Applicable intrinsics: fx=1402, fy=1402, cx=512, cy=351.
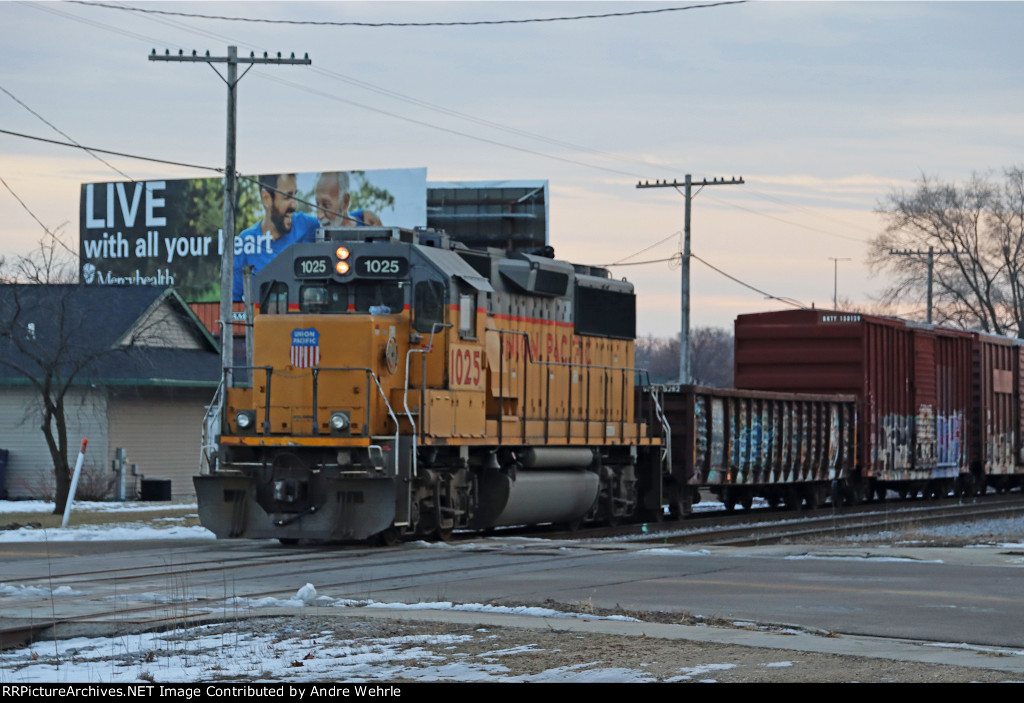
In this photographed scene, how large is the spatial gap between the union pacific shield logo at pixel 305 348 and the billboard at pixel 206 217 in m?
33.9

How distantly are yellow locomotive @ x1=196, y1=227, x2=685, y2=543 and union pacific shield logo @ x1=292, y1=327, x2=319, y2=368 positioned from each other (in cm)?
1

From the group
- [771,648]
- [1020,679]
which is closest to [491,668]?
[771,648]

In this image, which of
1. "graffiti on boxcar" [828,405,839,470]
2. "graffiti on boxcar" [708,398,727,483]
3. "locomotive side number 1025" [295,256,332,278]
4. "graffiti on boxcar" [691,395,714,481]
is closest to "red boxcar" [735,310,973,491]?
"graffiti on boxcar" [828,405,839,470]

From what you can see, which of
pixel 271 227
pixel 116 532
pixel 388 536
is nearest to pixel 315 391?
pixel 388 536

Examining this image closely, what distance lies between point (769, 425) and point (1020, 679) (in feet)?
62.6

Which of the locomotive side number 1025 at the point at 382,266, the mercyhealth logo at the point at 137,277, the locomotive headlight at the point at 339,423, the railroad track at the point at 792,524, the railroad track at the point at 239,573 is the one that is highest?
the mercyhealth logo at the point at 137,277

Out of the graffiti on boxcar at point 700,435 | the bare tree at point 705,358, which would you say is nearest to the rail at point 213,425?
the graffiti on boxcar at point 700,435

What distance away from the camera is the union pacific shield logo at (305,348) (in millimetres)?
17906

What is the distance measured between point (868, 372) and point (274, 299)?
15.1 metres

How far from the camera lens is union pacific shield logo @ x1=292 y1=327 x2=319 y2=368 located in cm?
1791

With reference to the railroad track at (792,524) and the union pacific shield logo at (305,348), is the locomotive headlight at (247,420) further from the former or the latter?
the railroad track at (792,524)

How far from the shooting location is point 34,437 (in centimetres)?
3534

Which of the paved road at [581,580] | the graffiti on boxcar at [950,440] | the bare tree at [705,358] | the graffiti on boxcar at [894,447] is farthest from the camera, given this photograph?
the bare tree at [705,358]

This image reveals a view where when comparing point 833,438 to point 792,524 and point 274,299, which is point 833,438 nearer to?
point 792,524
